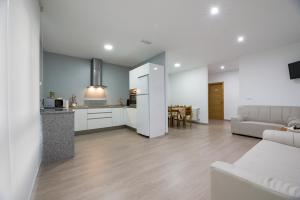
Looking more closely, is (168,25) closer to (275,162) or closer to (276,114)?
(275,162)

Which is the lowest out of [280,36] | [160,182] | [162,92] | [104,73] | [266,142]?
[160,182]

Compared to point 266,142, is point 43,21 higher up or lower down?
higher up

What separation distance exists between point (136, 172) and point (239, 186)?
158cm

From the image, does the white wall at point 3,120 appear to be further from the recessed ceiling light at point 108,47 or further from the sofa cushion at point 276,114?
the sofa cushion at point 276,114

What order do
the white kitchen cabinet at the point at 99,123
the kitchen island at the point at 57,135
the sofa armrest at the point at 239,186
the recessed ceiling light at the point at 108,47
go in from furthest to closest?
the white kitchen cabinet at the point at 99,123 < the recessed ceiling light at the point at 108,47 < the kitchen island at the point at 57,135 < the sofa armrest at the point at 239,186

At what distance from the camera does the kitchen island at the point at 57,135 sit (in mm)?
2379

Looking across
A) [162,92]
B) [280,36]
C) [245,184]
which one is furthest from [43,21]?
[280,36]

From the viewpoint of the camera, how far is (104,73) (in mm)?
5418

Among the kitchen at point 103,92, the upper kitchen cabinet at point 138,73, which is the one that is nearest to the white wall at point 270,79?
the kitchen at point 103,92

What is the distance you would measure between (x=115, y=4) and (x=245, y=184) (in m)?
2.77

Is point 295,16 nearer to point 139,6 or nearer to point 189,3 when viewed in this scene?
point 189,3

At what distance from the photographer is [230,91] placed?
6789mm

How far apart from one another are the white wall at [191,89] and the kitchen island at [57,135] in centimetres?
532

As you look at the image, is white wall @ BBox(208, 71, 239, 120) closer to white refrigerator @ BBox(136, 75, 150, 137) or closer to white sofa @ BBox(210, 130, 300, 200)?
white refrigerator @ BBox(136, 75, 150, 137)
